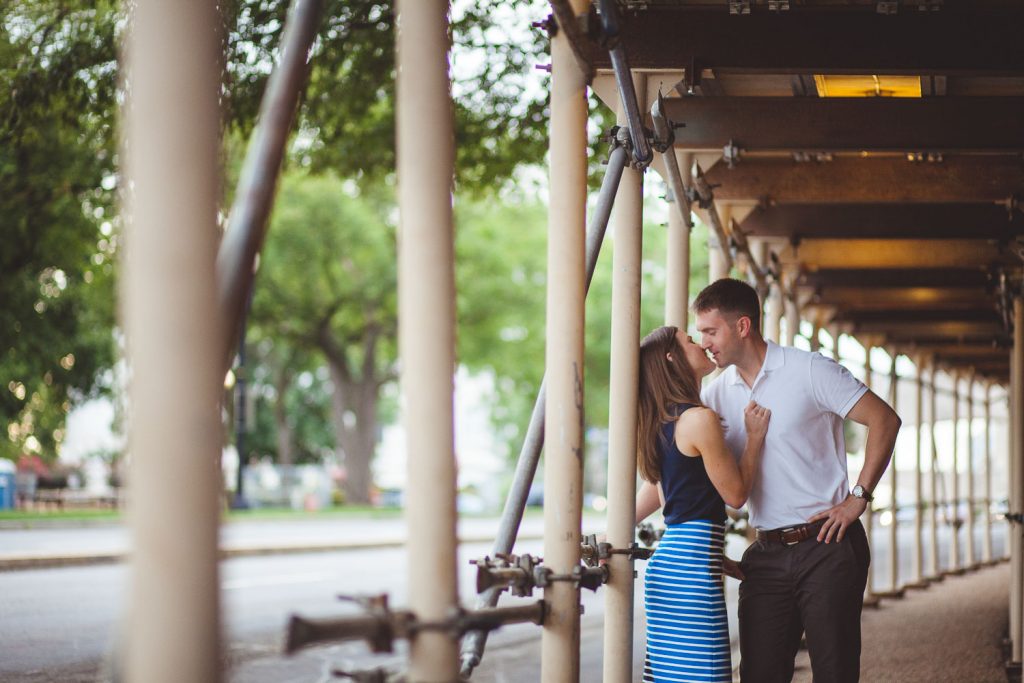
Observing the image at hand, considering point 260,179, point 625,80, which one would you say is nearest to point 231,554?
point 625,80

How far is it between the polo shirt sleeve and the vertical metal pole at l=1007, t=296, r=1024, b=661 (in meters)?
4.73

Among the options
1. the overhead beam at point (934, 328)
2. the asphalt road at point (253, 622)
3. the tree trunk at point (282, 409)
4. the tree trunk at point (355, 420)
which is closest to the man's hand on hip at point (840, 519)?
the asphalt road at point (253, 622)

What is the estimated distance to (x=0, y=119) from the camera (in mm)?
11875

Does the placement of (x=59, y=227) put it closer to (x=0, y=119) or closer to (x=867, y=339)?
(x=0, y=119)

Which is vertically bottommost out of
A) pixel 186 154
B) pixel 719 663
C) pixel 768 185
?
pixel 719 663

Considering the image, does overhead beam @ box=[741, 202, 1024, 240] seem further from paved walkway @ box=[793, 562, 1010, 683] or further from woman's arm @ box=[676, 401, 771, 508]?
woman's arm @ box=[676, 401, 771, 508]

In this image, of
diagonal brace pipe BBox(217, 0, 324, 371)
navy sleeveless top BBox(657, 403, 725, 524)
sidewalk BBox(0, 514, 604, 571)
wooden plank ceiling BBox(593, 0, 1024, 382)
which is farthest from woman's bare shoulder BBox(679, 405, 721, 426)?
sidewalk BBox(0, 514, 604, 571)

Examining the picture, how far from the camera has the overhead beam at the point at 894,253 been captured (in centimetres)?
983

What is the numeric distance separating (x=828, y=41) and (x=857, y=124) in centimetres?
118

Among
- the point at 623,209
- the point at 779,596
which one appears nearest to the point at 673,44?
the point at 623,209

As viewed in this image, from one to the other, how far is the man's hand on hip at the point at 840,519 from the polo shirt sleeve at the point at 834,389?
0.33m

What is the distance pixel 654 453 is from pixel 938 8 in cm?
228

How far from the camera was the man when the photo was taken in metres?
4.60

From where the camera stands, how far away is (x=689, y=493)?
438 centimetres
